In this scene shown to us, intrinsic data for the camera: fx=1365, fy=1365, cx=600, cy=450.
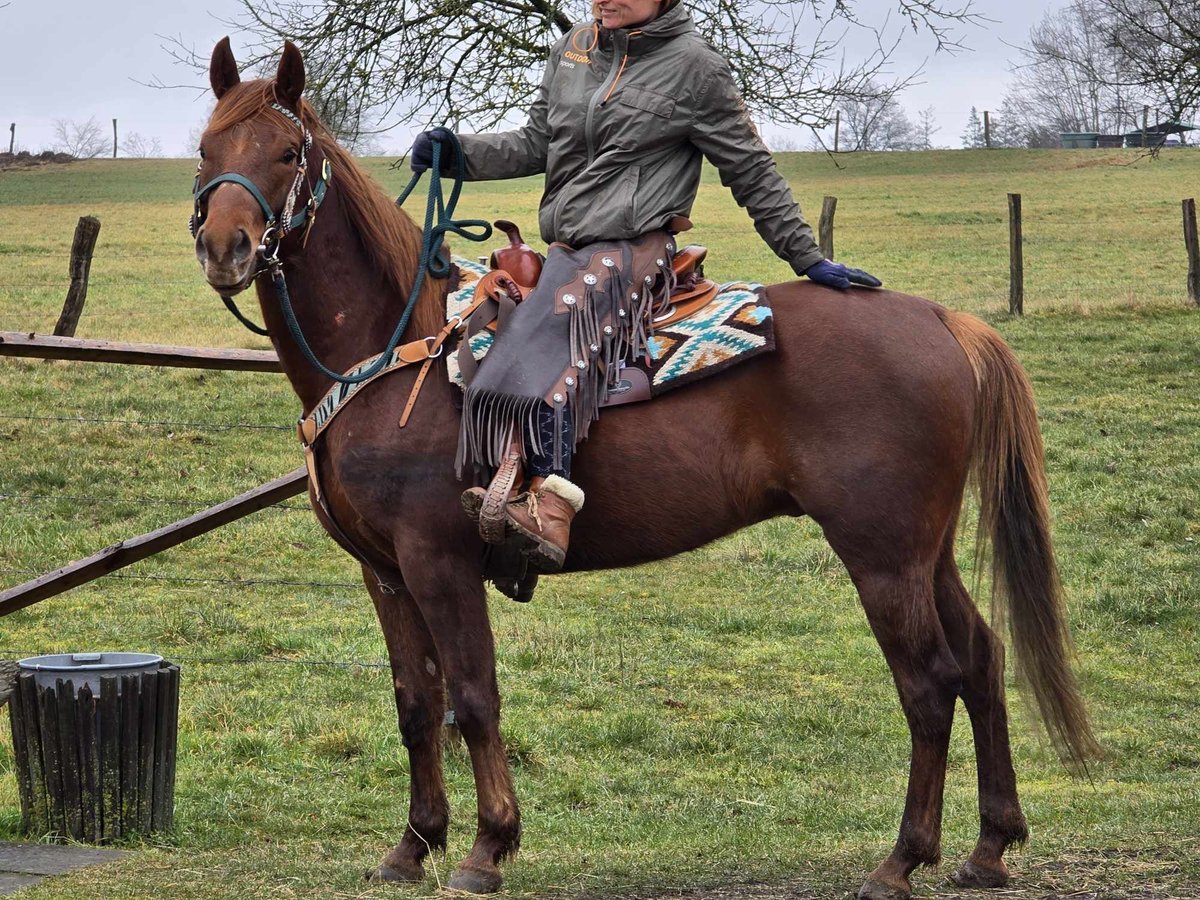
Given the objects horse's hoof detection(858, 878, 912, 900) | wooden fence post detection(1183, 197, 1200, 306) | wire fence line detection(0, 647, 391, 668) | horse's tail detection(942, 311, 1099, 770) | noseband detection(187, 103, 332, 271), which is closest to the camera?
noseband detection(187, 103, 332, 271)

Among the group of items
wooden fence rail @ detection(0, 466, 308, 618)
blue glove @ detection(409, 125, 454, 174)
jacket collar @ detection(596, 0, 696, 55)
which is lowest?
wooden fence rail @ detection(0, 466, 308, 618)

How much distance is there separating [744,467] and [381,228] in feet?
4.86

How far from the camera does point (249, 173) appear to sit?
14.0ft

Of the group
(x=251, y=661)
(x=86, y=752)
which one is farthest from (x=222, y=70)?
(x=251, y=661)

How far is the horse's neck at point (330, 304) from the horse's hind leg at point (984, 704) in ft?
7.06

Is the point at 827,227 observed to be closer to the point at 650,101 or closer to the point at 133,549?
the point at 133,549

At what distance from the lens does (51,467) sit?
1177 centimetres

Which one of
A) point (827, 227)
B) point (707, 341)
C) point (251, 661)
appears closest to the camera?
point (707, 341)

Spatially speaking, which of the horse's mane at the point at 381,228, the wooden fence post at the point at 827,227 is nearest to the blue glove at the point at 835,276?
the horse's mane at the point at 381,228

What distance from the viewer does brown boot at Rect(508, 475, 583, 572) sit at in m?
4.26

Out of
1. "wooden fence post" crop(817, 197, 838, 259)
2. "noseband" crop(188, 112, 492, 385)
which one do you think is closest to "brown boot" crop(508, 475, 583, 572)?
"noseband" crop(188, 112, 492, 385)

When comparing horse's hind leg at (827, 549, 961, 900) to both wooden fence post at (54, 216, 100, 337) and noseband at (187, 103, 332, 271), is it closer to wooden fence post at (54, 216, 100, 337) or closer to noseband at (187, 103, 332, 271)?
noseband at (187, 103, 332, 271)

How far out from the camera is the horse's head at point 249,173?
4.11 metres

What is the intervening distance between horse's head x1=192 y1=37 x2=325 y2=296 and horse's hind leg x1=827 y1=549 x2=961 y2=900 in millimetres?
2029
